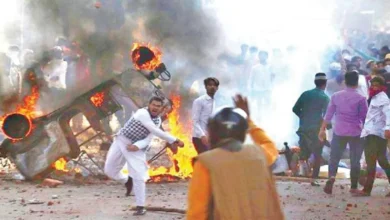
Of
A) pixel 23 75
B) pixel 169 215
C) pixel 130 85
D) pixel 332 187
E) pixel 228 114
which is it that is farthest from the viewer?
pixel 23 75

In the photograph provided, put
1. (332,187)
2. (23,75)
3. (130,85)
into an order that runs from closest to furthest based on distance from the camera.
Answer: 1. (332,187)
2. (130,85)
3. (23,75)

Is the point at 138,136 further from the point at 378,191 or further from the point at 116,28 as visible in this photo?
the point at 116,28

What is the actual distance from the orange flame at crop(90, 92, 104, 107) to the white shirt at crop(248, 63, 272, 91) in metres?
4.99

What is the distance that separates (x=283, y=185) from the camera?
10.2 metres

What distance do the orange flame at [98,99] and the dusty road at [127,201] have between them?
108 centimetres

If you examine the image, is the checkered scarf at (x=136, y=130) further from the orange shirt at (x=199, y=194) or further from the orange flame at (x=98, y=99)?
the orange shirt at (x=199, y=194)

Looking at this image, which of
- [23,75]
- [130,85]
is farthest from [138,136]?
[23,75]

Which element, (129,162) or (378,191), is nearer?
(129,162)

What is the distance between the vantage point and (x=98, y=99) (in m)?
10.4

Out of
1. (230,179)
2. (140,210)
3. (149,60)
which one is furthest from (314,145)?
(230,179)

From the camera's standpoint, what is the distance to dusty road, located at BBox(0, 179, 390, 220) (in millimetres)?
8094

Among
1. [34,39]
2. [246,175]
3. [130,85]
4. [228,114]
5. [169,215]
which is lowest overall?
[169,215]

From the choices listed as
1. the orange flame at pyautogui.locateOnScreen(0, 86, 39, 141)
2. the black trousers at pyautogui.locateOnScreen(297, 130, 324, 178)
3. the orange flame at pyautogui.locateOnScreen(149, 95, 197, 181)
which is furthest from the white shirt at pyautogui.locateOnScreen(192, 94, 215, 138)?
the orange flame at pyautogui.locateOnScreen(0, 86, 39, 141)

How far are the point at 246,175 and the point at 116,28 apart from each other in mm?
9718
